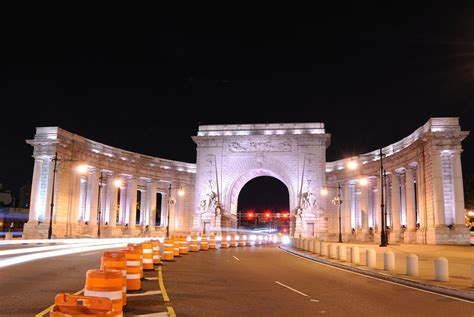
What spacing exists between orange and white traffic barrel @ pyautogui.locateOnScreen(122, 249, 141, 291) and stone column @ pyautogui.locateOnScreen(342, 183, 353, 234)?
61.3m

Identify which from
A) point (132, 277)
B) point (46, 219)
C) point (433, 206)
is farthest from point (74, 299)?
point (46, 219)

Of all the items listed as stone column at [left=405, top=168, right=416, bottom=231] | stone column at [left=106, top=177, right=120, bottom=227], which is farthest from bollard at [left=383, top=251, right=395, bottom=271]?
stone column at [left=106, top=177, right=120, bottom=227]

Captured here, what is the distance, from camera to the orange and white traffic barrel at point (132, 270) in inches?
526

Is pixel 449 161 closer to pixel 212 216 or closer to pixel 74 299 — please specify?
pixel 212 216

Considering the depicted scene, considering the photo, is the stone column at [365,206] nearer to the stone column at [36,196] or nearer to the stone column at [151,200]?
the stone column at [151,200]

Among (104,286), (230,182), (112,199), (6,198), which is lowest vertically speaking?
(104,286)

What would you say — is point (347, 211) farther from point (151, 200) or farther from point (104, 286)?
point (104, 286)

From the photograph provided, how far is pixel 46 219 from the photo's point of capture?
52.5 meters

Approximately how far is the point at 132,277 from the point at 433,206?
129ft

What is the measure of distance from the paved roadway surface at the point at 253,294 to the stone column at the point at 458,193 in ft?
96.2

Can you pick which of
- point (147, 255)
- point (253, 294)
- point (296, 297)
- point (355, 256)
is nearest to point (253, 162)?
point (355, 256)

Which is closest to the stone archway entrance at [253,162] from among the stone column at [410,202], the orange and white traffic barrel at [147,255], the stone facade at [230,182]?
the stone facade at [230,182]

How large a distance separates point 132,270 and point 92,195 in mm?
51172

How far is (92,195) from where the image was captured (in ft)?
204
